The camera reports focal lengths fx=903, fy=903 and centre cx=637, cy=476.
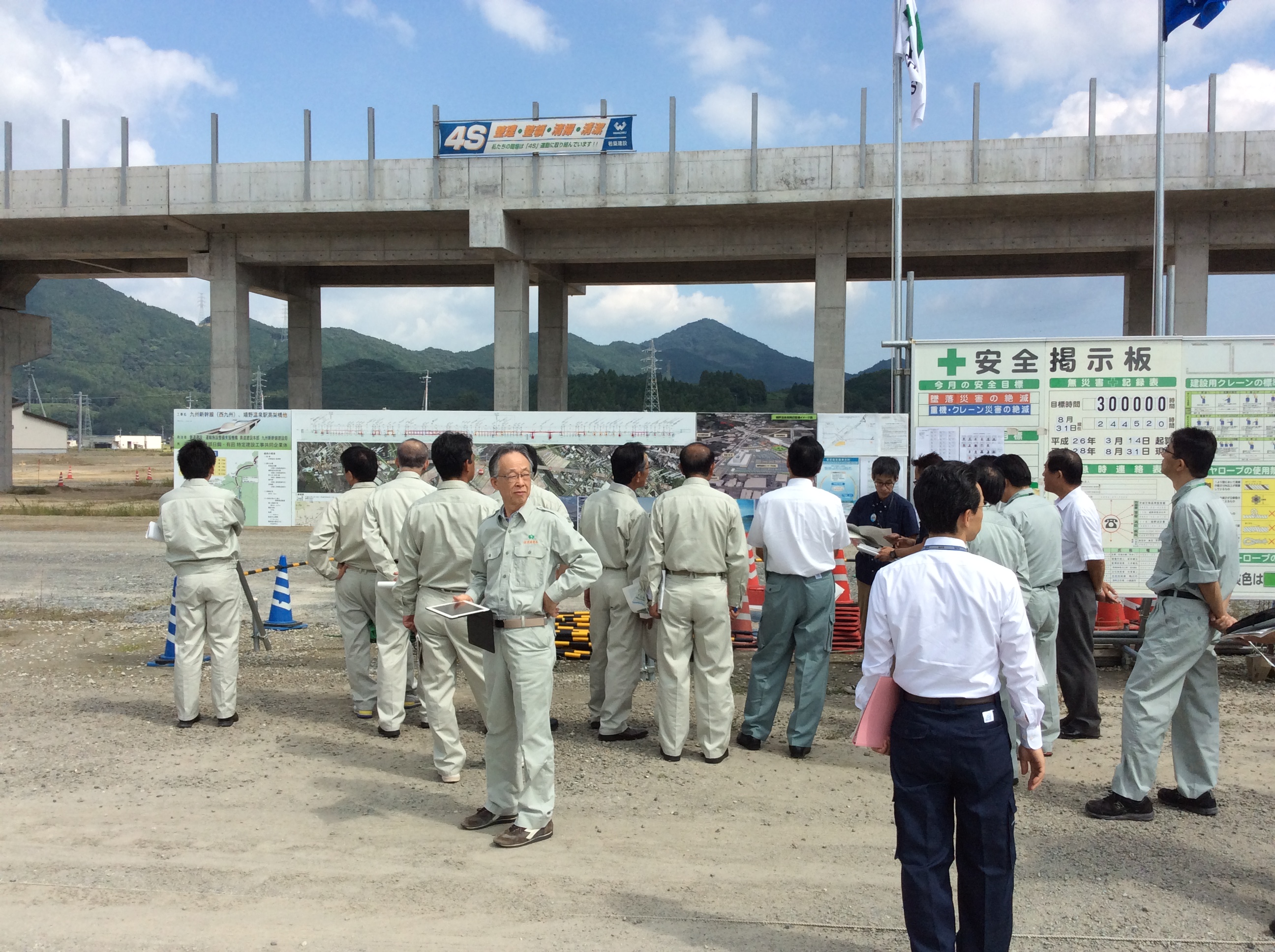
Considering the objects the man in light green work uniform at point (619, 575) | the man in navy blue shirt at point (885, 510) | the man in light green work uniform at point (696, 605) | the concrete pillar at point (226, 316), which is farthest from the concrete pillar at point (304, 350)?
the man in light green work uniform at point (696, 605)

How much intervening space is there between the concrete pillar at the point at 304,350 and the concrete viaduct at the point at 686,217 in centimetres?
217

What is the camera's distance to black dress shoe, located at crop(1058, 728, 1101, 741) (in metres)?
6.39

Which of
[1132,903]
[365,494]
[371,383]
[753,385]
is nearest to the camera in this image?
[1132,903]

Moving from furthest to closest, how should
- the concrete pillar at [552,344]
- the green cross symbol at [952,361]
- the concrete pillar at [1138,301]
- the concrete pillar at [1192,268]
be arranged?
the concrete pillar at [552,344], the concrete pillar at [1138,301], the concrete pillar at [1192,268], the green cross symbol at [952,361]

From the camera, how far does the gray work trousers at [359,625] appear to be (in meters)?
6.68

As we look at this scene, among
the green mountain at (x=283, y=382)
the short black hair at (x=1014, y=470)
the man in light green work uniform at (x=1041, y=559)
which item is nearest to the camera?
the man in light green work uniform at (x=1041, y=559)

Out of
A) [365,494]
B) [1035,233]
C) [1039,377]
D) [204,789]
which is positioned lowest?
[204,789]

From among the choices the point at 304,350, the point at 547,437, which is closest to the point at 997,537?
Answer: the point at 547,437

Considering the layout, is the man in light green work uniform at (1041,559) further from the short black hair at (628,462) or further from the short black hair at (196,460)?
the short black hair at (196,460)

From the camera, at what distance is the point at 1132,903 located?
3951 mm

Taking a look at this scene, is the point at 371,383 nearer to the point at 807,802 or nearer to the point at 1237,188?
the point at 1237,188

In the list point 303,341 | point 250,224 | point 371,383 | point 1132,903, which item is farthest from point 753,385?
point 371,383

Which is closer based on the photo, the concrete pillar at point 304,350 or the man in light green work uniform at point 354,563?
the man in light green work uniform at point 354,563

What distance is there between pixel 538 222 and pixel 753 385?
45509mm
